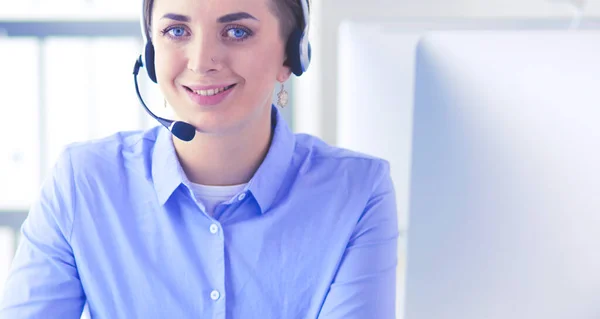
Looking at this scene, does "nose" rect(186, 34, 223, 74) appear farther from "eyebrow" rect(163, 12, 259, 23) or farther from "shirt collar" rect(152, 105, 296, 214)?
"shirt collar" rect(152, 105, 296, 214)

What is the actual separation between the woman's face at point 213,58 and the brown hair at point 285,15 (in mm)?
14

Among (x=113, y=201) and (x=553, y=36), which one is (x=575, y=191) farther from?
(x=113, y=201)

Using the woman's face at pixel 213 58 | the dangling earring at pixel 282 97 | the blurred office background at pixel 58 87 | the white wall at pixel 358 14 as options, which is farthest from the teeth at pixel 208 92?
the blurred office background at pixel 58 87

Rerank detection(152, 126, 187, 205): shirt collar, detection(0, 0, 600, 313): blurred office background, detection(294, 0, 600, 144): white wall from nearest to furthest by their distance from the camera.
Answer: detection(152, 126, 187, 205): shirt collar, detection(294, 0, 600, 144): white wall, detection(0, 0, 600, 313): blurred office background

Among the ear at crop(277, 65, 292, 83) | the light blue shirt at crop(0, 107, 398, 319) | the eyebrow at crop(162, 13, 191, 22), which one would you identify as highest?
the eyebrow at crop(162, 13, 191, 22)

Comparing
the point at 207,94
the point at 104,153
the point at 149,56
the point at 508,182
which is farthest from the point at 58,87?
the point at 508,182

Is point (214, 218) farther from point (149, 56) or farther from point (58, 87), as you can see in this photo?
point (58, 87)

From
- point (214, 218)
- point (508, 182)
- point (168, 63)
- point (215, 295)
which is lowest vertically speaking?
point (215, 295)

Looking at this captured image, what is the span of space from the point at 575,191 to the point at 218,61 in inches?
20.8

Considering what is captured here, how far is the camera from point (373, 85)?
1017 millimetres

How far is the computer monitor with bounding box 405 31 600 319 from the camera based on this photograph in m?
0.70

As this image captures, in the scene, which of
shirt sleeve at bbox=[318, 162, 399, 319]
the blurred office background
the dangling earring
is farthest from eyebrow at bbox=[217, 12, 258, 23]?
the blurred office background

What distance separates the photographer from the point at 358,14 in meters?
1.30

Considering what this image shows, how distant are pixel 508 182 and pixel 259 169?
51 centimetres
